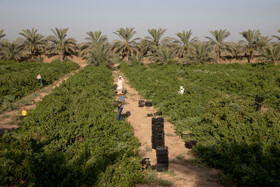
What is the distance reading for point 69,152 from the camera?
15.1ft

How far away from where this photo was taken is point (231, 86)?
1219 centimetres

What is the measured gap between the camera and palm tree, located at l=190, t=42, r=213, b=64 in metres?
21.7

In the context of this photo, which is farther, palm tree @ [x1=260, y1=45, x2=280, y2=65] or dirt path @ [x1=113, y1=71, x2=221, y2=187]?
palm tree @ [x1=260, y1=45, x2=280, y2=65]

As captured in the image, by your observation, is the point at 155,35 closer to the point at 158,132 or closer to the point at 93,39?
the point at 93,39

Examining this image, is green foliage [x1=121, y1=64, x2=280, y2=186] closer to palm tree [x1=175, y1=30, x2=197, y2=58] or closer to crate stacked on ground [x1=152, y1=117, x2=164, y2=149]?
crate stacked on ground [x1=152, y1=117, x2=164, y2=149]

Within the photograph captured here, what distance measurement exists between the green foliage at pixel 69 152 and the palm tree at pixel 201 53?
1767cm

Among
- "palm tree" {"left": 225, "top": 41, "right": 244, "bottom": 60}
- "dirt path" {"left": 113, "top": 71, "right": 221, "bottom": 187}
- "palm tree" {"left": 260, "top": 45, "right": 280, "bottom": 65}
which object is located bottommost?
"dirt path" {"left": 113, "top": 71, "right": 221, "bottom": 187}

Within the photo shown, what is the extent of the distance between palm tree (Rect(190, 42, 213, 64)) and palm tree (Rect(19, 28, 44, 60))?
2309 centimetres

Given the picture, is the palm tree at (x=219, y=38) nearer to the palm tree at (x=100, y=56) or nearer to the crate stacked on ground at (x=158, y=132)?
the palm tree at (x=100, y=56)

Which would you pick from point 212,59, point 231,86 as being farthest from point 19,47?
point 231,86

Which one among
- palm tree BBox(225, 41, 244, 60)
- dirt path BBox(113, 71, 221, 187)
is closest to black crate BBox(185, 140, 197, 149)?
dirt path BBox(113, 71, 221, 187)

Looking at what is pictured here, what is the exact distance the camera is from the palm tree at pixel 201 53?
71.3 feet

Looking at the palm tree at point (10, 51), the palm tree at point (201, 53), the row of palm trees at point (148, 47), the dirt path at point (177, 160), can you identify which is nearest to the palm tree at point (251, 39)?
the row of palm trees at point (148, 47)

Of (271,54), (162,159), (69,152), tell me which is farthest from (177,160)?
(271,54)
